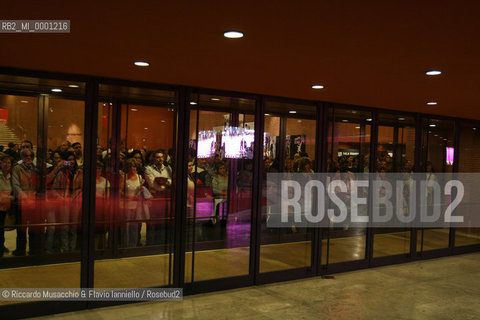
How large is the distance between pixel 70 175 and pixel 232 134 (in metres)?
2.23

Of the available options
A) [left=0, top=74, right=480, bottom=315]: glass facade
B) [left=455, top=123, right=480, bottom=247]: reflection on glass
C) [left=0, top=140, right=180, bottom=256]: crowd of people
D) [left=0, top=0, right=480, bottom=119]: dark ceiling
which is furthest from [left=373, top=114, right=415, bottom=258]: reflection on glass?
[left=0, top=140, right=180, bottom=256]: crowd of people

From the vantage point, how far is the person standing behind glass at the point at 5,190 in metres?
5.04

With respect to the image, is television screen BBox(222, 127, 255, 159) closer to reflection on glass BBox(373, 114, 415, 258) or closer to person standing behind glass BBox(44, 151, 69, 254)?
person standing behind glass BBox(44, 151, 69, 254)

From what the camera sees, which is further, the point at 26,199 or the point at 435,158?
the point at 435,158

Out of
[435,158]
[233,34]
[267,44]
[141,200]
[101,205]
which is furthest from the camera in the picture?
[435,158]

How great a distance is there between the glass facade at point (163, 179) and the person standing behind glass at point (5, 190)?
0.01 metres

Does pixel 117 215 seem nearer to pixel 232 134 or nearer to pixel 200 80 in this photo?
pixel 232 134

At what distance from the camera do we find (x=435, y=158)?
871cm

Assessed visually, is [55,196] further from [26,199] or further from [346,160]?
[346,160]

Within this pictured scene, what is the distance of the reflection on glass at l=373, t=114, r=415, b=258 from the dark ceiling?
2.12 metres

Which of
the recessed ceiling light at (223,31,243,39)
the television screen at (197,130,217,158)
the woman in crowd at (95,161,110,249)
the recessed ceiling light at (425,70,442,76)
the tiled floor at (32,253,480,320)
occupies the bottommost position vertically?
the tiled floor at (32,253,480,320)

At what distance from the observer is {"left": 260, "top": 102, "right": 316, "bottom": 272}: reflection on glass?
6.61 meters

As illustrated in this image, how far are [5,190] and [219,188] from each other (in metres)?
2.72

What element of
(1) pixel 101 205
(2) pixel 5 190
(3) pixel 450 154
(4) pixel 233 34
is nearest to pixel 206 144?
(1) pixel 101 205
